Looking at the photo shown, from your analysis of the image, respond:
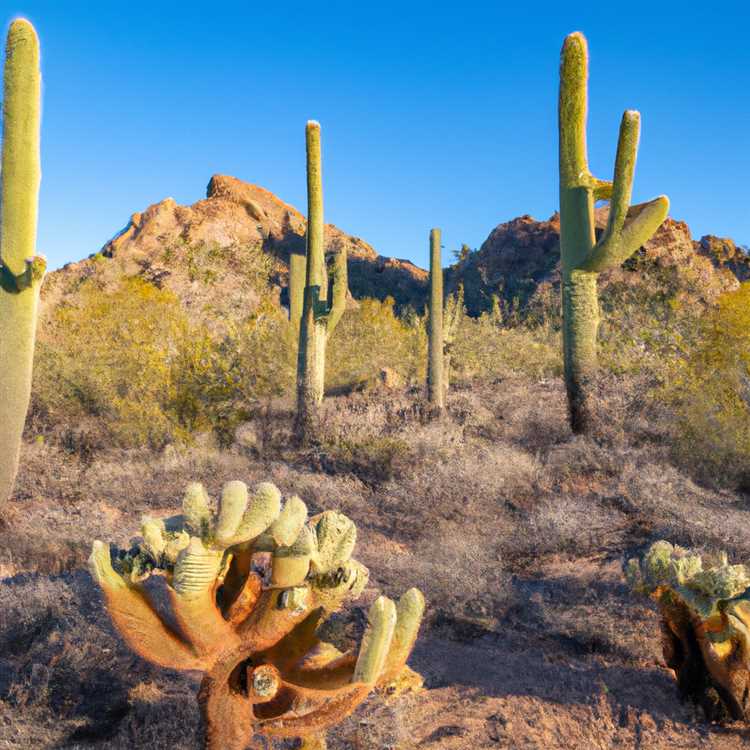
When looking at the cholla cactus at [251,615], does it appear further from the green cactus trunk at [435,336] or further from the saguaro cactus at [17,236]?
the green cactus trunk at [435,336]

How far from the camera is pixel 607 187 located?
31.3 ft

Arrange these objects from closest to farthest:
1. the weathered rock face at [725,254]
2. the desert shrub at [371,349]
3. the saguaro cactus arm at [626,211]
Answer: the saguaro cactus arm at [626,211], the desert shrub at [371,349], the weathered rock face at [725,254]

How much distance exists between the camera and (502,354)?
1828 centimetres

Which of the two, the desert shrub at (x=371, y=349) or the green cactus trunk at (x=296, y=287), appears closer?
the green cactus trunk at (x=296, y=287)

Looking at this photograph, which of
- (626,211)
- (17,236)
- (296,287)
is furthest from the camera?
(296,287)

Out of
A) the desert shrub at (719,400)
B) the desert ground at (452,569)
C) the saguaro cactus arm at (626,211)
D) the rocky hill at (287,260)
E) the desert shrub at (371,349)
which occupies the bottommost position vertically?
the desert ground at (452,569)

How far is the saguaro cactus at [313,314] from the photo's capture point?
36.4 ft

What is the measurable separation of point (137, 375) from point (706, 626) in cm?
920

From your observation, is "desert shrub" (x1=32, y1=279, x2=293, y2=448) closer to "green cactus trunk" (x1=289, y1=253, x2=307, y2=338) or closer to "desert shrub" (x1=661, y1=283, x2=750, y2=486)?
"green cactus trunk" (x1=289, y1=253, x2=307, y2=338)

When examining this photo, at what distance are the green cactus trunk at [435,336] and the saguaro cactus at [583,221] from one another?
3863mm

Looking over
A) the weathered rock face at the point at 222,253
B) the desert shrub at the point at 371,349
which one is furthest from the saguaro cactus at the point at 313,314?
the weathered rock face at the point at 222,253

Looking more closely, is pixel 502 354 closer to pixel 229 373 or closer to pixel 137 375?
pixel 229 373

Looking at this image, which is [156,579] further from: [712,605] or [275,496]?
[712,605]

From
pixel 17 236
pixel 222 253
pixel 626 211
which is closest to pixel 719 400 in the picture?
pixel 626 211
